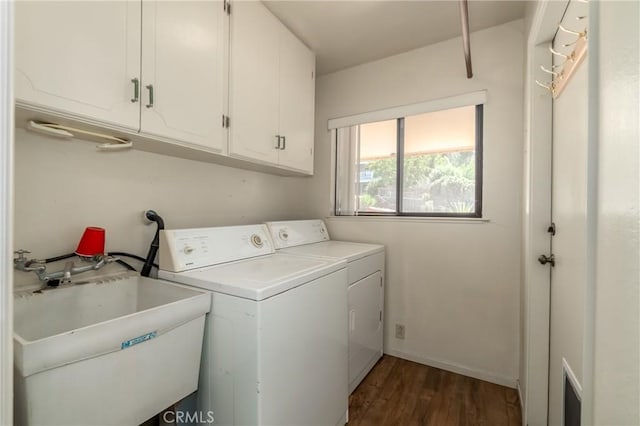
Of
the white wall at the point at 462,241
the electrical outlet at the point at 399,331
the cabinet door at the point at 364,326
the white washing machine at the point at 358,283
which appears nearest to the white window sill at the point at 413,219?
the white wall at the point at 462,241

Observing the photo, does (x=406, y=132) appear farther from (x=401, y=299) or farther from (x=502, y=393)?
(x=502, y=393)

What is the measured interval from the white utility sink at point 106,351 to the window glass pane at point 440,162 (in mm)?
1794

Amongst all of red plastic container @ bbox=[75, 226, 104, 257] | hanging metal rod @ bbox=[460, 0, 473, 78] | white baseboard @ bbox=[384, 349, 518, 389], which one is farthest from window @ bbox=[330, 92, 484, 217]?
red plastic container @ bbox=[75, 226, 104, 257]

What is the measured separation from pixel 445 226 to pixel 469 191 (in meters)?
0.32

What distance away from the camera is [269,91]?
185 cm

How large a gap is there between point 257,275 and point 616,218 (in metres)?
1.13

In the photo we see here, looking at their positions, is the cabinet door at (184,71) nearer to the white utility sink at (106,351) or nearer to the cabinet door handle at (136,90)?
the cabinet door handle at (136,90)

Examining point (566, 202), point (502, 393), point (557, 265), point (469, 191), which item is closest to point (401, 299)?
point (502, 393)

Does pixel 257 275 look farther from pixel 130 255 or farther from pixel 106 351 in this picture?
pixel 130 255

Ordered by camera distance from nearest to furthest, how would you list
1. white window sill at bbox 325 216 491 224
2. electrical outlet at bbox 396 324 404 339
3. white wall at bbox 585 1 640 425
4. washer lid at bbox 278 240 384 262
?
white wall at bbox 585 1 640 425 < washer lid at bbox 278 240 384 262 < white window sill at bbox 325 216 491 224 < electrical outlet at bbox 396 324 404 339

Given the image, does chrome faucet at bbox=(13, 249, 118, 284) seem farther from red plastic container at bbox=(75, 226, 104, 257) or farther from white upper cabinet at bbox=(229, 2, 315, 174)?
white upper cabinet at bbox=(229, 2, 315, 174)

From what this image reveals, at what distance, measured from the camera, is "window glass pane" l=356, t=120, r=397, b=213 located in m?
2.37

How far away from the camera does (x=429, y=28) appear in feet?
6.48

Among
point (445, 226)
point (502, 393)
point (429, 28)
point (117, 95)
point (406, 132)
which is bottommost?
point (502, 393)
